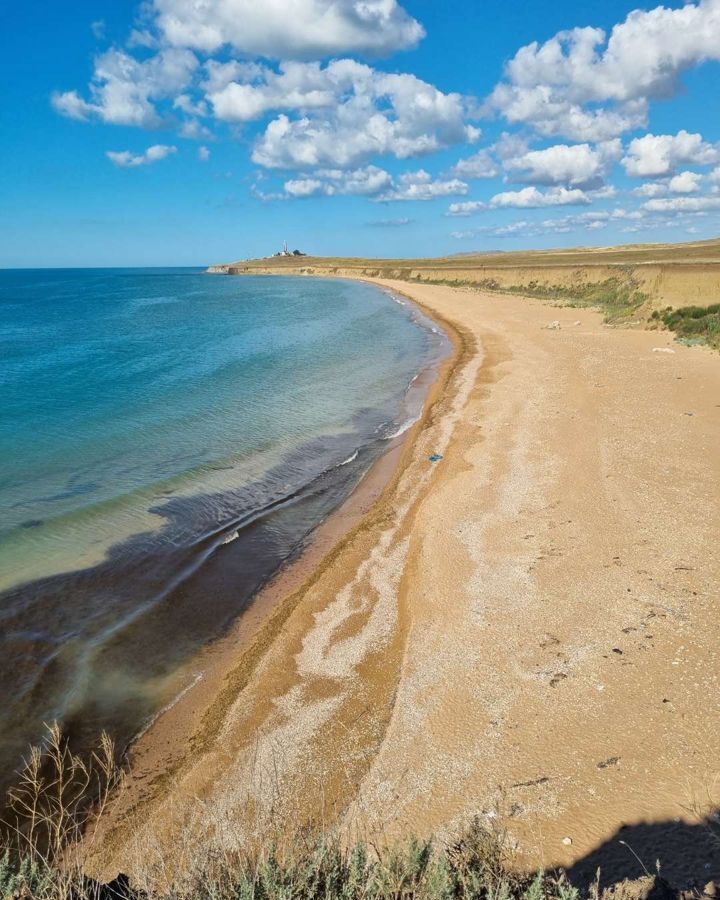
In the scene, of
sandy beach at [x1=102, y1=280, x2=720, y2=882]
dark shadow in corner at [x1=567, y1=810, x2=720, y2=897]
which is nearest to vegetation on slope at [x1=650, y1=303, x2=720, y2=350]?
sandy beach at [x1=102, y1=280, x2=720, y2=882]

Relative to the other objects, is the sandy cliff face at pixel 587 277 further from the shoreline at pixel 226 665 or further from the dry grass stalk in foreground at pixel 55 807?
the dry grass stalk in foreground at pixel 55 807

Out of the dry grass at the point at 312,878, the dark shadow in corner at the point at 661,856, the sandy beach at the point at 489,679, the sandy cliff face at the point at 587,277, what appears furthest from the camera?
the sandy cliff face at the point at 587,277

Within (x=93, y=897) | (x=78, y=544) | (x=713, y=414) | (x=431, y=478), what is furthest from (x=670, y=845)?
(x=713, y=414)

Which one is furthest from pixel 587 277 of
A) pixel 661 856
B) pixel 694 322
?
pixel 661 856

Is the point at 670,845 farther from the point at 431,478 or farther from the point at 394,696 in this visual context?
the point at 431,478

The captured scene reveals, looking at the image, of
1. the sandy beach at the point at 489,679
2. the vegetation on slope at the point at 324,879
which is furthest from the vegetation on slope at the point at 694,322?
the vegetation on slope at the point at 324,879

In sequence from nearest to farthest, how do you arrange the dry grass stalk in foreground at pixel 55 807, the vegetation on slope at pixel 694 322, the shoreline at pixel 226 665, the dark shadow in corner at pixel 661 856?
the dark shadow in corner at pixel 661 856, the dry grass stalk in foreground at pixel 55 807, the shoreline at pixel 226 665, the vegetation on slope at pixel 694 322

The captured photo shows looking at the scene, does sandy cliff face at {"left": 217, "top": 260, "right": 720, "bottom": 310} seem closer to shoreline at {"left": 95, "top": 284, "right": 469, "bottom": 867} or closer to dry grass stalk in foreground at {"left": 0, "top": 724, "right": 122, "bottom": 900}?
shoreline at {"left": 95, "top": 284, "right": 469, "bottom": 867}
